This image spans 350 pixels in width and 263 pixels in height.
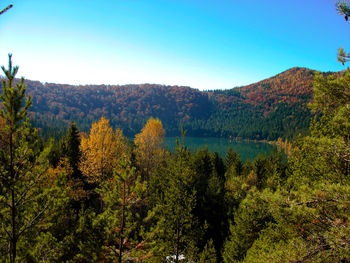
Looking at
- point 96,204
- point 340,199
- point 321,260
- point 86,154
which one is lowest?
point 96,204

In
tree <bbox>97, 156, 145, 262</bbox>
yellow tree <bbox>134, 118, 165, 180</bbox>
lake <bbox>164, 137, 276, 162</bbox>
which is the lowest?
lake <bbox>164, 137, 276, 162</bbox>

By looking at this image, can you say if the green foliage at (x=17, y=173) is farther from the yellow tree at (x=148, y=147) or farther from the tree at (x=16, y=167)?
the yellow tree at (x=148, y=147)

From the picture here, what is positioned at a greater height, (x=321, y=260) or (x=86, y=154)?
(x=321, y=260)

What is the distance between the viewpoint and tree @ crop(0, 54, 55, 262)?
4242 mm

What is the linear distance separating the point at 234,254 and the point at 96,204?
48.6 feet

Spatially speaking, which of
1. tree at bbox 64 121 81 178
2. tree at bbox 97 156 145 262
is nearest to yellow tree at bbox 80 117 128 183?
tree at bbox 64 121 81 178

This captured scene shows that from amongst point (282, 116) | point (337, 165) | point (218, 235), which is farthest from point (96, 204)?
point (282, 116)

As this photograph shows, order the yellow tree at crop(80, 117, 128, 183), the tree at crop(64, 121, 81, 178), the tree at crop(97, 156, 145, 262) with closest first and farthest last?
the tree at crop(97, 156, 145, 262), the yellow tree at crop(80, 117, 128, 183), the tree at crop(64, 121, 81, 178)

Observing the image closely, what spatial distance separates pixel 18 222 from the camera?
189 inches

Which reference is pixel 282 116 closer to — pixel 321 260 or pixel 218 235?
pixel 218 235

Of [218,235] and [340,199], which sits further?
[218,235]

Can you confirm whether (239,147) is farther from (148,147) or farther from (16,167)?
(16,167)

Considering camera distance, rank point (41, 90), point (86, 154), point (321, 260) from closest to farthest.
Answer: point (321, 260), point (86, 154), point (41, 90)

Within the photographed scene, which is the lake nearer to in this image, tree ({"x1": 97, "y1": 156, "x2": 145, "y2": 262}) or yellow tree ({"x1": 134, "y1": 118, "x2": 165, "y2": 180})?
yellow tree ({"x1": 134, "y1": 118, "x2": 165, "y2": 180})
